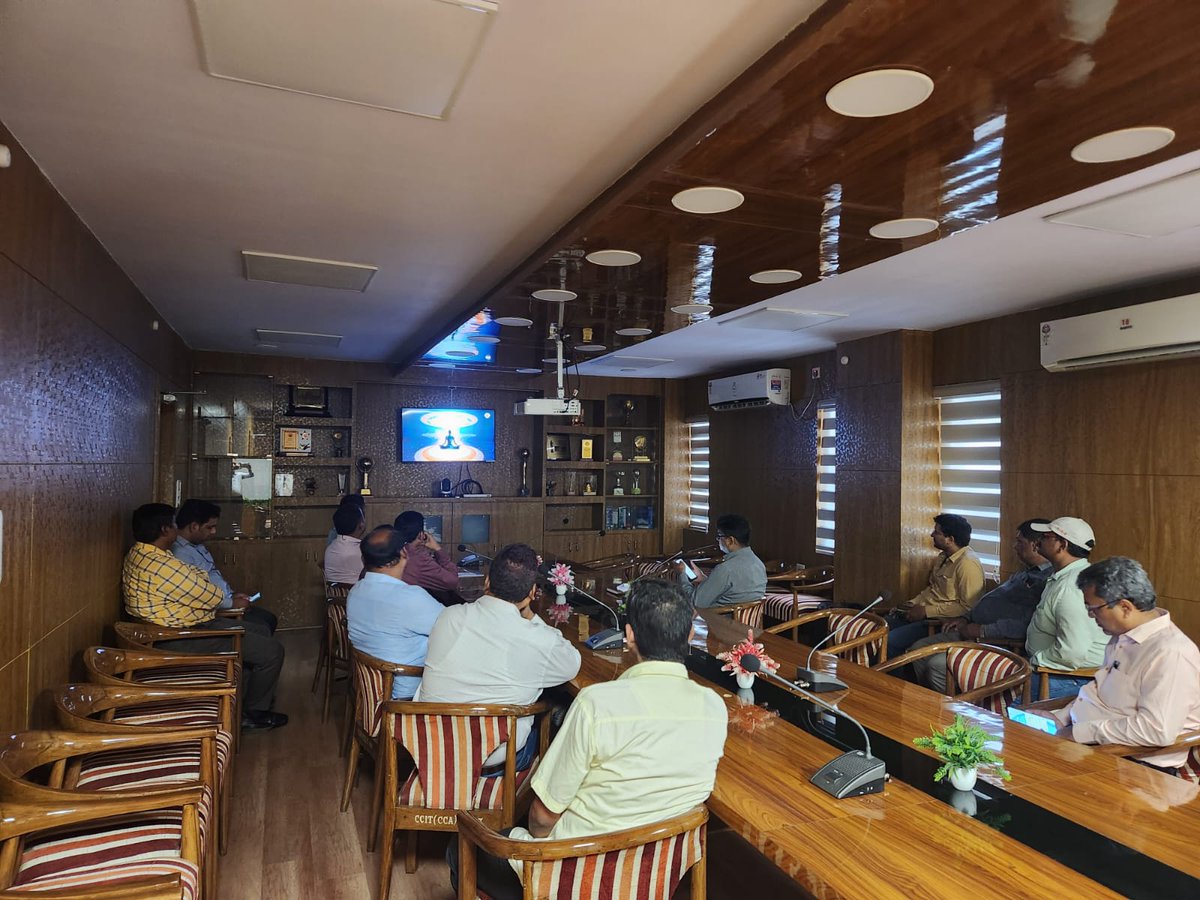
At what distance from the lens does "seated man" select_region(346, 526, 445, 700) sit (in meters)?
3.16

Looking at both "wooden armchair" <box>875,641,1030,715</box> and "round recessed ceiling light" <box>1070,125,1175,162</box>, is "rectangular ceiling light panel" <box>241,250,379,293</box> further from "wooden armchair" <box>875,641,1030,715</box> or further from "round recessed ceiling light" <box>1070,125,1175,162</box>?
"wooden armchair" <box>875,641,1030,715</box>

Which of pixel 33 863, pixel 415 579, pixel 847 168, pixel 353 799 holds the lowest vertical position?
pixel 353 799

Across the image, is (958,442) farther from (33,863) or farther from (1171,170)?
(33,863)

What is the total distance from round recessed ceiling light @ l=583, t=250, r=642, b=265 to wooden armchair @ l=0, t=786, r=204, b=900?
92.1 inches

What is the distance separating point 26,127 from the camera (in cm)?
223

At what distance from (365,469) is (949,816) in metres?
6.62

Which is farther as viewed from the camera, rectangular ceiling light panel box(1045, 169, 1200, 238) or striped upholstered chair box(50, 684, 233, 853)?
rectangular ceiling light panel box(1045, 169, 1200, 238)

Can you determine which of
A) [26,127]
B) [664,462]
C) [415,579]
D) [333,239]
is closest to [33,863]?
[26,127]

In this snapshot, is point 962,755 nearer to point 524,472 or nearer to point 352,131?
point 352,131

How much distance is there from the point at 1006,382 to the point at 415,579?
4.13m

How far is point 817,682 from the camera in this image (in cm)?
266

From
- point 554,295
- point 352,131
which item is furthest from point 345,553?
point 352,131

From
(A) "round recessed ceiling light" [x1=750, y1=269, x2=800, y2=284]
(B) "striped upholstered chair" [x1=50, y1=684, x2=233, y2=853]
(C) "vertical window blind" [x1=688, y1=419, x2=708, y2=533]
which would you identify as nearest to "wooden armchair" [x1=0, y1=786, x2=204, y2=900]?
(B) "striped upholstered chair" [x1=50, y1=684, x2=233, y2=853]

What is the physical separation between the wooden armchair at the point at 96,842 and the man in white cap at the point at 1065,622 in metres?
3.49
